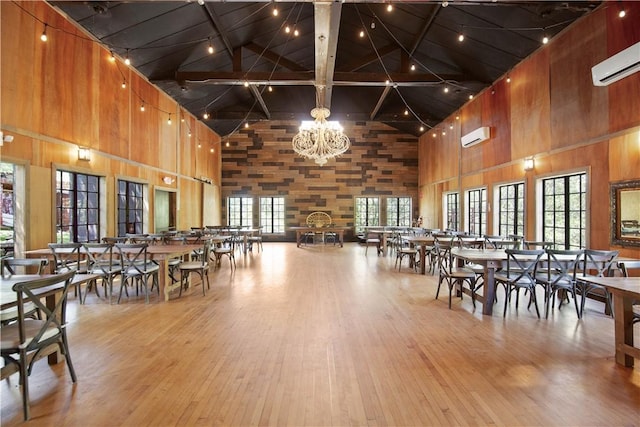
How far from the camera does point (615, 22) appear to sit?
495 centimetres

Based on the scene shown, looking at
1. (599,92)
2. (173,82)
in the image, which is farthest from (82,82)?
(599,92)

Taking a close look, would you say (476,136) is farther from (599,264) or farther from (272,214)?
(272,214)

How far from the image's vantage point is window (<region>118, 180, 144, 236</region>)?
7.29 metres

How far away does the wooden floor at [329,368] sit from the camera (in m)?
2.18

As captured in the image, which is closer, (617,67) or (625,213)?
(617,67)

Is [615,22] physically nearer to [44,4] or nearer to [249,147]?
[44,4]

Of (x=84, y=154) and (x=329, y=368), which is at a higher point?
(x=84, y=154)

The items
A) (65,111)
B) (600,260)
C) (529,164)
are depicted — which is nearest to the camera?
(600,260)

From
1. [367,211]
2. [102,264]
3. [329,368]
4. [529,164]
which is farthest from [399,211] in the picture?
[329,368]

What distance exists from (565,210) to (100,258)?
7.54 metres

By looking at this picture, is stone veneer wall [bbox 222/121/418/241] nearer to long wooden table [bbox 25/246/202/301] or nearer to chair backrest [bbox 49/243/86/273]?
long wooden table [bbox 25/246/202/301]

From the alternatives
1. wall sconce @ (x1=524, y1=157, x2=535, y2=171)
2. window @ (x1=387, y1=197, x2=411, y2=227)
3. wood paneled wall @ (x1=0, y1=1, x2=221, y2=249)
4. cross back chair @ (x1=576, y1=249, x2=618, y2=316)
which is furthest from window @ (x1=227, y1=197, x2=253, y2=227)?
cross back chair @ (x1=576, y1=249, x2=618, y2=316)

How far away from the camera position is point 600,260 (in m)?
4.06

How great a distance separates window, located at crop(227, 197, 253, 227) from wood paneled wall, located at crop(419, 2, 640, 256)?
8560 mm
